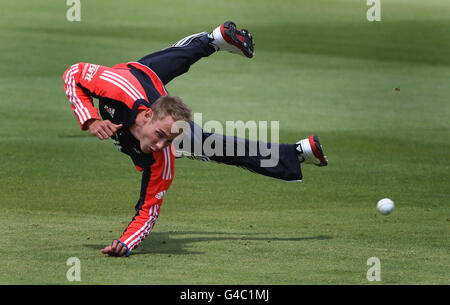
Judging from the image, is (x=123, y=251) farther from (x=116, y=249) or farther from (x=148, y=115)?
(x=148, y=115)

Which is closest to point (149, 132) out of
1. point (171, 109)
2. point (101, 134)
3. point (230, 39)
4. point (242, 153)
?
point (171, 109)

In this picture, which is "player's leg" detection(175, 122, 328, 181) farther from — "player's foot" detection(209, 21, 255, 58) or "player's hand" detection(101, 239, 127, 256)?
"player's foot" detection(209, 21, 255, 58)

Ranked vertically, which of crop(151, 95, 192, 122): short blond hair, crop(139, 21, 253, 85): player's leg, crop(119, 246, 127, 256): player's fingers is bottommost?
crop(119, 246, 127, 256): player's fingers

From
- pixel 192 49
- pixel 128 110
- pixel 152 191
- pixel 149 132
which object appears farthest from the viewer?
pixel 192 49

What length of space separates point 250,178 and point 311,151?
15.0 feet

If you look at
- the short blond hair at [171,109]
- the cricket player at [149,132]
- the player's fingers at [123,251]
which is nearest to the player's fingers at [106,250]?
the cricket player at [149,132]

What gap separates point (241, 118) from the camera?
19.2 metres

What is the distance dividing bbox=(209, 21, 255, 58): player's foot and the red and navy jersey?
187cm

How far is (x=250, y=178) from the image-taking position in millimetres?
13180

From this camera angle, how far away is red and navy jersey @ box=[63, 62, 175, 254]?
787 cm

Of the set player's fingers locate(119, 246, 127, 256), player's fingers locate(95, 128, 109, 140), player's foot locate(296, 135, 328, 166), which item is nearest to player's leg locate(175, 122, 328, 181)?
player's foot locate(296, 135, 328, 166)

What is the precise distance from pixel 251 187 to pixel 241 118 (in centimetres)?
696
